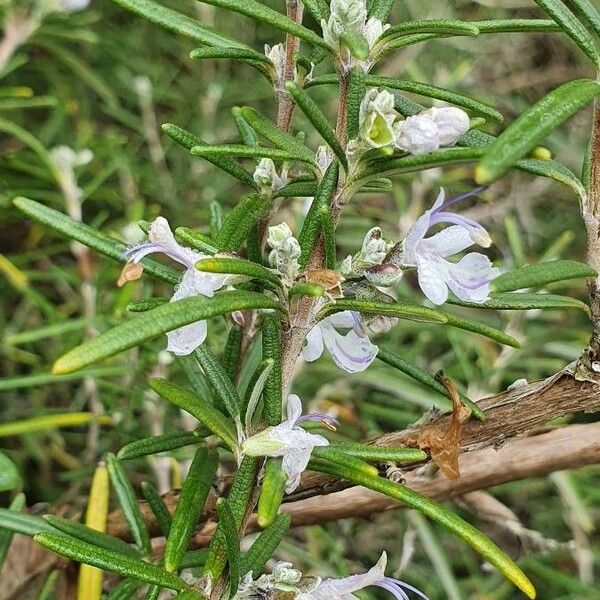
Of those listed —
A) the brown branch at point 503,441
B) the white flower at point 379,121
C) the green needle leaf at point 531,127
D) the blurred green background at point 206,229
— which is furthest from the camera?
the blurred green background at point 206,229

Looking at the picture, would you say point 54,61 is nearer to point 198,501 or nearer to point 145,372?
point 145,372

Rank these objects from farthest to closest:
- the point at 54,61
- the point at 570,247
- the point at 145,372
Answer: the point at 570,247, the point at 54,61, the point at 145,372

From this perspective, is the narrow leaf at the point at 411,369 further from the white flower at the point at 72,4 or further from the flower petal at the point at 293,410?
the white flower at the point at 72,4

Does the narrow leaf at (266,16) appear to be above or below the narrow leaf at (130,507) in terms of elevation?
above

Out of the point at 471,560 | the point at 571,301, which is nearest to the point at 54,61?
the point at 471,560

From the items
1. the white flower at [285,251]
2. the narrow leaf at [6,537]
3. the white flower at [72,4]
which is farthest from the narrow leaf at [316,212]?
the white flower at [72,4]

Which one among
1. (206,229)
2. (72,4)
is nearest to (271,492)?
(206,229)
